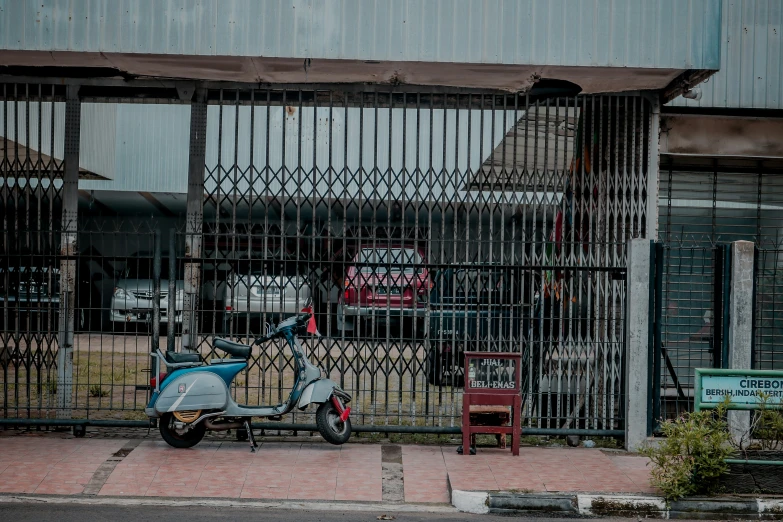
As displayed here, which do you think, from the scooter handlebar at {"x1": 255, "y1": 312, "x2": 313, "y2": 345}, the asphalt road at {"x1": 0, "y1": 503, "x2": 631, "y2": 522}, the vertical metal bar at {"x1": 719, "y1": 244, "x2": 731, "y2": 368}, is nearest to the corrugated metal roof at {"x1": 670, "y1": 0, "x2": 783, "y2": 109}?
the vertical metal bar at {"x1": 719, "y1": 244, "x2": 731, "y2": 368}

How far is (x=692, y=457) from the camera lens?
6.98 meters

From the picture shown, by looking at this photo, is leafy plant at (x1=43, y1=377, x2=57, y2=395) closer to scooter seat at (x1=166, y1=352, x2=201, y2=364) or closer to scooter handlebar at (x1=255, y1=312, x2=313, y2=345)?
scooter seat at (x1=166, y1=352, x2=201, y2=364)

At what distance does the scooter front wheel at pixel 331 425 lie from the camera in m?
8.55

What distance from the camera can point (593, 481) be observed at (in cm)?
753

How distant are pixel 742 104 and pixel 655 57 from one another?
240 cm

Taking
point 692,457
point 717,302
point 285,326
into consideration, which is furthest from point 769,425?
point 285,326

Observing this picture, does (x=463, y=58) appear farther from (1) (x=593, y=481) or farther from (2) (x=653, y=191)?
(1) (x=593, y=481)

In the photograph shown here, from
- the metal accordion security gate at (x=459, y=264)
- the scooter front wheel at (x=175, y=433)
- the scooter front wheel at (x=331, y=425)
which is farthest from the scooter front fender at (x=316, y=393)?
the scooter front wheel at (x=175, y=433)

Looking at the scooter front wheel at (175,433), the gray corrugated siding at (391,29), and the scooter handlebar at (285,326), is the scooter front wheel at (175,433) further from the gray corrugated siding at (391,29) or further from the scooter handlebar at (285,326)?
the gray corrugated siding at (391,29)

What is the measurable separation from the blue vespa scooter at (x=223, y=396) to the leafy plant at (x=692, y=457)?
10.0ft

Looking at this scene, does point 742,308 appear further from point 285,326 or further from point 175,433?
point 175,433

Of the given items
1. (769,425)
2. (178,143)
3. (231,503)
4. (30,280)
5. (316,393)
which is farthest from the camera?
(178,143)

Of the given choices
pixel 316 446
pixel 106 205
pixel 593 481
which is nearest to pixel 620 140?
pixel 593 481

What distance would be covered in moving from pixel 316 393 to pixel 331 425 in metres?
0.42
